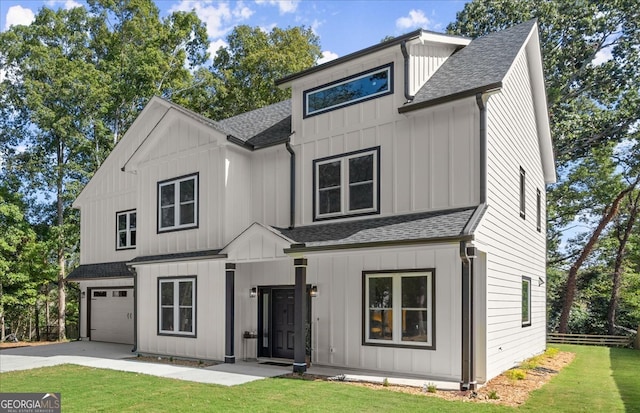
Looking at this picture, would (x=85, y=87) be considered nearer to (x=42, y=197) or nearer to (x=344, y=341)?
(x=42, y=197)

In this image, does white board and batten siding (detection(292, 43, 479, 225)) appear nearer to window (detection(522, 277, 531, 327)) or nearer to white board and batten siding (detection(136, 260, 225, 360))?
white board and batten siding (detection(136, 260, 225, 360))

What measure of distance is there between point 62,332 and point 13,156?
9202 millimetres

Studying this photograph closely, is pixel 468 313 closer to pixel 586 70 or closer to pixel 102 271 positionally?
pixel 102 271

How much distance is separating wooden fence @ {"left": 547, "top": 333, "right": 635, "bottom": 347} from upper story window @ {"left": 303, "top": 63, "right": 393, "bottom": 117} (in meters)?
14.5

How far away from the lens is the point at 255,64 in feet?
97.8

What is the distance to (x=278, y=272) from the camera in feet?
41.4

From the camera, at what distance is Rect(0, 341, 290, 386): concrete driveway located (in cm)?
1047

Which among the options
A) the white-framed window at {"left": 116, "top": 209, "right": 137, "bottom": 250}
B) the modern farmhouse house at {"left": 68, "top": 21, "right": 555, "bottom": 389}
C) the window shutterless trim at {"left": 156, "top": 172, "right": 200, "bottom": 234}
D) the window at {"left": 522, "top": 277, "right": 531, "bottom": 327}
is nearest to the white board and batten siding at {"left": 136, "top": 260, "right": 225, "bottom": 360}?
the modern farmhouse house at {"left": 68, "top": 21, "right": 555, "bottom": 389}

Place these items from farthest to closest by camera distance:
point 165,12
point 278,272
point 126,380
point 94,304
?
point 165,12 < point 94,304 < point 278,272 < point 126,380

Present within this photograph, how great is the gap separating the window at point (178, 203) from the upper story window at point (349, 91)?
147 inches

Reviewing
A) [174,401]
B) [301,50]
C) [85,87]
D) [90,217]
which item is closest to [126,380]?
[174,401]

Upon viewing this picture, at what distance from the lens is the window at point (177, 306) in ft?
43.4

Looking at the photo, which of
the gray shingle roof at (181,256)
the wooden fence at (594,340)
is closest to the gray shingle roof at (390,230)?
the gray shingle roof at (181,256)

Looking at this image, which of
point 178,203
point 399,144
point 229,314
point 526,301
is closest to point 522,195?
point 526,301
